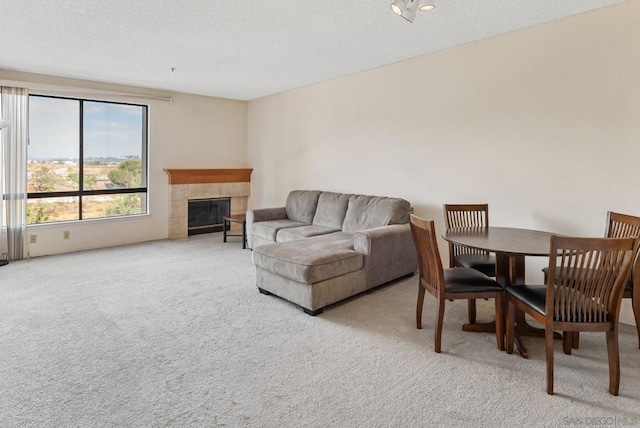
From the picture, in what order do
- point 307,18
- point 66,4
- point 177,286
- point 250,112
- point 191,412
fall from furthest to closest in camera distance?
point 250,112, point 177,286, point 307,18, point 66,4, point 191,412

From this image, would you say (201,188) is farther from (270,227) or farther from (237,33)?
(237,33)

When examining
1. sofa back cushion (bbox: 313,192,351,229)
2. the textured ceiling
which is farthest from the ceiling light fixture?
sofa back cushion (bbox: 313,192,351,229)

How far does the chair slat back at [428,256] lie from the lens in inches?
96.9

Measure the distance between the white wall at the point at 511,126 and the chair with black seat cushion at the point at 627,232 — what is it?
30cm

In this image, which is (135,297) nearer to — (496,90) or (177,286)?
(177,286)

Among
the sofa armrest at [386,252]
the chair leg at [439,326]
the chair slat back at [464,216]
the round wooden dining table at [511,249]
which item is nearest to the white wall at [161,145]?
the sofa armrest at [386,252]

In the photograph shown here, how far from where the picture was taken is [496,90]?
3639 mm

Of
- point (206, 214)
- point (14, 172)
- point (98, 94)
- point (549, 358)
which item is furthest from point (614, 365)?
point (98, 94)

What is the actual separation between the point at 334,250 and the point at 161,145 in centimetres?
398

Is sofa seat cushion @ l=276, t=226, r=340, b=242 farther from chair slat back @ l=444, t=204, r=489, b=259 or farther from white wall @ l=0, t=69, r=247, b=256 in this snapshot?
white wall @ l=0, t=69, r=247, b=256

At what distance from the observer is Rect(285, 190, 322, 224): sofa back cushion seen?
530cm

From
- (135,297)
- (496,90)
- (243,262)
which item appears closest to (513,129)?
(496,90)

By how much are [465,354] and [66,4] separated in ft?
12.5

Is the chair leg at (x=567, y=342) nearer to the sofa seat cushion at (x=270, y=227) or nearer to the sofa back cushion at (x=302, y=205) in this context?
the sofa seat cushion at (x=270, y=227)
